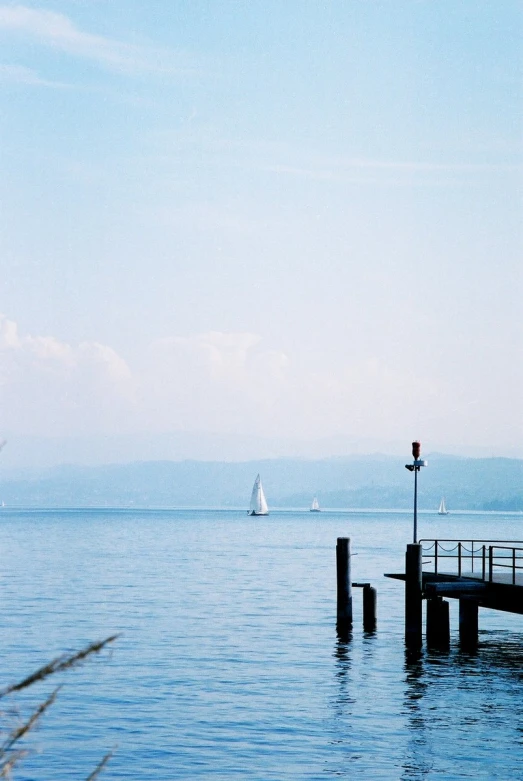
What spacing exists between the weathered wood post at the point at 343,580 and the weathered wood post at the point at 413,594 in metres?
3.32

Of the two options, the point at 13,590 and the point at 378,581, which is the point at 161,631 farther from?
the point at 378,581

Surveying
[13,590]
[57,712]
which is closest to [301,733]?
[57,712]

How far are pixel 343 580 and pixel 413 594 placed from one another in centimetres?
470

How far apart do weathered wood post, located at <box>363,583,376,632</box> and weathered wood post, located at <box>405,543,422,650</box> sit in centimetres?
521

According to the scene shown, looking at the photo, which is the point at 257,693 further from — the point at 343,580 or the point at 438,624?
the point at 343,580

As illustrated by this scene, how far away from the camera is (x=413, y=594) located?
32.7m

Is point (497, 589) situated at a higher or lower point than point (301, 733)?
higher

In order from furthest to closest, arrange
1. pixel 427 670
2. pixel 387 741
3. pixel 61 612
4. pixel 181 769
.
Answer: pixel 61 612
pixel 427 670
pixel 387 741
pixel 181 769

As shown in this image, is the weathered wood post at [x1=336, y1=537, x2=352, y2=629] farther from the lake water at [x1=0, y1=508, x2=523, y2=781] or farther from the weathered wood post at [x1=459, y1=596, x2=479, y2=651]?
the weathered wood post at [x1=459, y1=596, x2=479, y2=651]

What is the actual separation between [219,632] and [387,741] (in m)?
19.5

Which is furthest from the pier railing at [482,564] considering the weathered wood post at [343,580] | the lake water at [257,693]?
the weathered wood post at [343,580]

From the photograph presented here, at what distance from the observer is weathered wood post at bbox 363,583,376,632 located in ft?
129

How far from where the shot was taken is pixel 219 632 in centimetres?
4188

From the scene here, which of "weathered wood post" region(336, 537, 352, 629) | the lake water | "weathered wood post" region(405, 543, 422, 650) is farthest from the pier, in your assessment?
"weathered wood post" region(336, 537, 352, 629)
